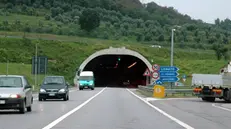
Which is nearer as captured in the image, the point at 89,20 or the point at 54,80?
the point at 54,80

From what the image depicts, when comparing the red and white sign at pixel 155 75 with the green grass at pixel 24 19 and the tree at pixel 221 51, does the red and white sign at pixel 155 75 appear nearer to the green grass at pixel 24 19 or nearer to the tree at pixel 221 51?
the tree at pixel 221 51

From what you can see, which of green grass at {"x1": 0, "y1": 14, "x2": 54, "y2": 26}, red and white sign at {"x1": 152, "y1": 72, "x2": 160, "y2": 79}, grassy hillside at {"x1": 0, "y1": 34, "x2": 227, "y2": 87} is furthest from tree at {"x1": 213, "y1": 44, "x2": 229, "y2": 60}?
red and white sign at {"x1": 152, "y1": 72, "x2": 160, "y2": 79}

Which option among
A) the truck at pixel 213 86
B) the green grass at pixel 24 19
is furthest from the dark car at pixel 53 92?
the green grass at pixel 24 19

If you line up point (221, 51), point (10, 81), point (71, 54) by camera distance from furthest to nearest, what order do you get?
point (221, 51), point (71, 54), point (10, 81)

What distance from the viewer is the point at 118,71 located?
403ft

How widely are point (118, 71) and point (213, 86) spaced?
83014 mm

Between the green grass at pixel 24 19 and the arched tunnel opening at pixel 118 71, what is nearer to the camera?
the arched tunnel opening at pixel 118 71

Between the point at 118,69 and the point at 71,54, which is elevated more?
the point at 71,54

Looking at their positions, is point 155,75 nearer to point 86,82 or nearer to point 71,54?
point 86,82

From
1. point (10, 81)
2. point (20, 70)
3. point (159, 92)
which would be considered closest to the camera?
point (10, 81)

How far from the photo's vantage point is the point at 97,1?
616ft

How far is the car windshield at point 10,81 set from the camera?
24.5 m

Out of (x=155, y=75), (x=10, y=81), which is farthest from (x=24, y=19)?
(x=10, y=81)

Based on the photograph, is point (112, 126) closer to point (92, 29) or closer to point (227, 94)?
point (227, 94)
